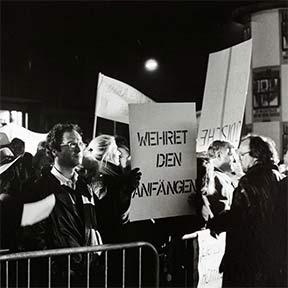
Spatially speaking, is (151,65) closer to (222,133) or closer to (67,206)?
(222,133)

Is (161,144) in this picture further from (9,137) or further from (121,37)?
(9,137)

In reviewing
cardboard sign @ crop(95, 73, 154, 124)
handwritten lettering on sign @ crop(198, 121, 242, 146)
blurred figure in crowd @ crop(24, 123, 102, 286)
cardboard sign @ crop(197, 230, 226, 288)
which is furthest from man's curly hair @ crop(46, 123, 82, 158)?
cardboard sign @ crop(197, 230, 226, 288)

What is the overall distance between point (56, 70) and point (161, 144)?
48 cm

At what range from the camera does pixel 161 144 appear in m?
2.12

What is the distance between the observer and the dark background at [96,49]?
1824 millimetres

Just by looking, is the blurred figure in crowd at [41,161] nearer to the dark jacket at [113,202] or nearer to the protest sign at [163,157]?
the dark jacket at [113,202]

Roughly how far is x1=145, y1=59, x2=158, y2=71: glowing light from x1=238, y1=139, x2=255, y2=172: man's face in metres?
0.48

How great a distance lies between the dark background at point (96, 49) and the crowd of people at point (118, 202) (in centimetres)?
11

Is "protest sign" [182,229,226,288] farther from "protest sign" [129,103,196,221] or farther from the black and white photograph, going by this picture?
"protest sign" [129,103,196,221]

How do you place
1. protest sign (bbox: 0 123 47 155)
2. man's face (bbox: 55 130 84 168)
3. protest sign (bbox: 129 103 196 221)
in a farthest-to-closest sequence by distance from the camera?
protest sign (bbox: 129 103 196 221) < man's face (bbox: 55 130 84 168) < protest sign (bbox: 0 123 47 155)

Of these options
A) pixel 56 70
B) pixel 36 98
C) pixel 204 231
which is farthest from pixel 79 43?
pixel 204 231

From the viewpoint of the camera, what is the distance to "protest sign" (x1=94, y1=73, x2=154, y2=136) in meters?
1.96

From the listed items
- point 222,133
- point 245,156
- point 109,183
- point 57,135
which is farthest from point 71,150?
point 245,156

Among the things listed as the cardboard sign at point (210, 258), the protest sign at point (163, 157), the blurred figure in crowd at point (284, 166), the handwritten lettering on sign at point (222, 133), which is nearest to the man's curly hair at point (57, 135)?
the protest sign at point (163, 157)
